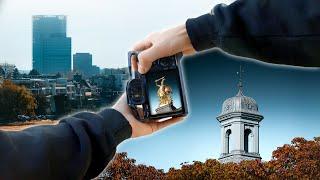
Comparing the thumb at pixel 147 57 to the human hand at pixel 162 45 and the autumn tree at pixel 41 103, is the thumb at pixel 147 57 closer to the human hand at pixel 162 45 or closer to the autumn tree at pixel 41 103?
the human hand at pixel 162 45

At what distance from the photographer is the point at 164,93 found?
1036mm

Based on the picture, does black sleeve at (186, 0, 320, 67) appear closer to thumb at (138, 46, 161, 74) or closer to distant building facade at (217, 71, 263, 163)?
thumb at (138, 46, 161, 74)

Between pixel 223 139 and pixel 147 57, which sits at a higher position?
pixel 147 57

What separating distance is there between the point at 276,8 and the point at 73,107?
127 centimetres

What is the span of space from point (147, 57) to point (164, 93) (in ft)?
0.24

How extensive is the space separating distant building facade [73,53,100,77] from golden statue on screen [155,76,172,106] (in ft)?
3.57

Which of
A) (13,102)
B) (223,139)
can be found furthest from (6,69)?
(223,139)

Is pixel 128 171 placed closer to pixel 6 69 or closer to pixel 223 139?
pixel 223 139

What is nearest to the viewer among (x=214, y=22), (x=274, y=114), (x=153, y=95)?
(x=214, y=22)

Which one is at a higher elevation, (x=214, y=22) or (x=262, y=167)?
(x=214, y=22)

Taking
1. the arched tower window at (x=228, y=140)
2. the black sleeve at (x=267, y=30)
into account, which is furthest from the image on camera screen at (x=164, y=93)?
the arched tower window at (x=228, y=140)

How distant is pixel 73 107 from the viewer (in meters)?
2.05

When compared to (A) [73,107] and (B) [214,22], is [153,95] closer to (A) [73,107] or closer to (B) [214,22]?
(B) [214,22]

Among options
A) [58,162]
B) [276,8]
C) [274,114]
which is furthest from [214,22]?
[274,114]
